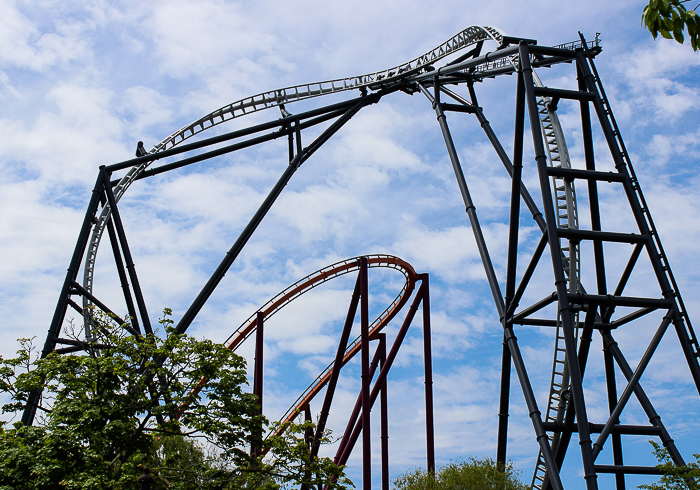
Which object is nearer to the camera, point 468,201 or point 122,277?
point 468,201

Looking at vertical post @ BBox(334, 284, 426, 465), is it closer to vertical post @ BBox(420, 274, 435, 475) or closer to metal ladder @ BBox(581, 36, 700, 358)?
vertical post @ BBox(420, 274, 435, 475)

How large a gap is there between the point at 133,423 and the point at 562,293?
686 centimetres

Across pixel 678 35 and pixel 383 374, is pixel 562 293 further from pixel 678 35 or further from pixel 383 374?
pixel 383 374

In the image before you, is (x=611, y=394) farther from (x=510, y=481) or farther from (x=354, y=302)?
(x=354, y=302)

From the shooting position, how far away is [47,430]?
401 inches

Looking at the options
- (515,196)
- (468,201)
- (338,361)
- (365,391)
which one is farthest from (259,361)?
(515,196)

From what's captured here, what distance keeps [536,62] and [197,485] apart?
10.6 m

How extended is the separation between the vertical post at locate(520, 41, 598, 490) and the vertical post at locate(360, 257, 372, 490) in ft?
17.4

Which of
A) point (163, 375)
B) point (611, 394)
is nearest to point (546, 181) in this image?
point (611, 394)

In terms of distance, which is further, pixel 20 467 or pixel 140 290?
pixel 140 290

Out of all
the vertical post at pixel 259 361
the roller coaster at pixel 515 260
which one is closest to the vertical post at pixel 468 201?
the roller coaster at pixel 515 260

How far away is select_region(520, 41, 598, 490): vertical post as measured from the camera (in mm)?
8266

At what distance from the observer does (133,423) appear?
1077 centimetres

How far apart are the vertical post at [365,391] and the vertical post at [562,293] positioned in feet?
17.4
